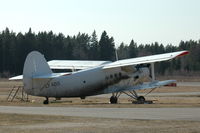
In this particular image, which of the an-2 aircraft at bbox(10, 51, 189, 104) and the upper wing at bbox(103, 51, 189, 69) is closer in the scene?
the upper wing at bbox(103, 51, 189, 69)

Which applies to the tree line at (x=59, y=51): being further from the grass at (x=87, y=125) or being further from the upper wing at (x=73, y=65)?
the grass at (x=87, y=125)

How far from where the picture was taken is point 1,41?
129250 millimetres

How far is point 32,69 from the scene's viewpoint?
116 ft

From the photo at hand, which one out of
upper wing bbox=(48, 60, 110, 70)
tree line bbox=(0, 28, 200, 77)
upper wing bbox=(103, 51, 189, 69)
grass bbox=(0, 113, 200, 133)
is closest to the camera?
grass bbox=(0, 113, 200, 133)

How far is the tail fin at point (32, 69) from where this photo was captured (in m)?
35.3

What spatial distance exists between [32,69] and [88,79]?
A: 354 cm

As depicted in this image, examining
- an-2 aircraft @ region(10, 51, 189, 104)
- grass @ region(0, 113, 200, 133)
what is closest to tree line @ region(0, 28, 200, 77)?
an-2 aircraft @ region(10, 51, 189, 104)

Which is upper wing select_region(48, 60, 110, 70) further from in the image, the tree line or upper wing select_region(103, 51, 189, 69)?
the tree line

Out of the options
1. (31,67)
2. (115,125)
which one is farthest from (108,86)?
(115,125)

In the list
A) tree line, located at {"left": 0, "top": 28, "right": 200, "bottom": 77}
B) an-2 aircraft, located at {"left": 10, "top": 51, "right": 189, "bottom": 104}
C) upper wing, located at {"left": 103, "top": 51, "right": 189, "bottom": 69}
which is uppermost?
tree line, located at {"left": 0, "top": 28, "right": 200, "bottom": 77}

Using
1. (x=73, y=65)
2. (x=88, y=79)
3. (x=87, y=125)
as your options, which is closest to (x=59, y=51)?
(x=73, y=65)

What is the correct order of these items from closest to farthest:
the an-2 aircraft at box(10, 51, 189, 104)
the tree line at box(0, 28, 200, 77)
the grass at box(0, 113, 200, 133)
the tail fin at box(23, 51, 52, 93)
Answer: the grass at box(0, 113, 200, 133) < the an-2 aircraft at box(10, 51, 189, 104) < the tail fin at box(23, 51, 52, 93) < the tree line at box(0, 28, 200, 77)

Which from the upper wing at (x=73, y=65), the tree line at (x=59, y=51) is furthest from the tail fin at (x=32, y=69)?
the tree line at (x=59, y=51)

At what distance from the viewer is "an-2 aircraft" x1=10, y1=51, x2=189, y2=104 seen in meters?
35.2
